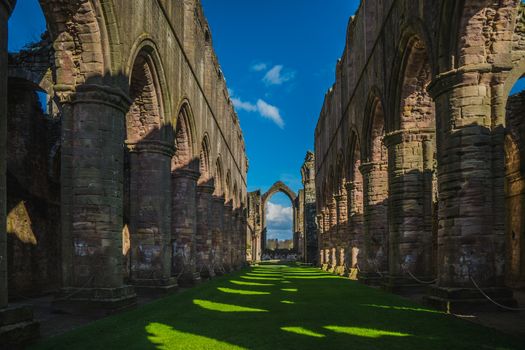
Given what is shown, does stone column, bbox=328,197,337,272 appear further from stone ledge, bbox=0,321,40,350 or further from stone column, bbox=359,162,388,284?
stone ledge, bbox=0,321,40,350

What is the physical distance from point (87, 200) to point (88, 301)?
167 centimetres

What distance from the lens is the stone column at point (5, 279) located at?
16.9ft

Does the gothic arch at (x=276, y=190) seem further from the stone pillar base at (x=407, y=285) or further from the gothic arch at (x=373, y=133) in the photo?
the stone pillar base at (x=407, y=285)

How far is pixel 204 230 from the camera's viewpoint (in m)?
17.8

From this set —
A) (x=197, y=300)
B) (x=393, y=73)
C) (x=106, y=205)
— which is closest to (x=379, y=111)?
(x=393, y=73)

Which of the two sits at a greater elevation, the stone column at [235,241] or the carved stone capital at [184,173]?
the carved stone capital at [184,173]

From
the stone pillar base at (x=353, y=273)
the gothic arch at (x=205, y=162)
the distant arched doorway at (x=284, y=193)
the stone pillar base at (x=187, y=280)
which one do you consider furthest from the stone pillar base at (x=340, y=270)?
the distant arched doorway at (x=284, y=193)

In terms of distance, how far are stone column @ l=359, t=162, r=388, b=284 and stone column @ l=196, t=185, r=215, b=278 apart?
6.21 metres

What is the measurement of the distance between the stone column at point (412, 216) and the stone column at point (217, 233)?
9996 millimetres

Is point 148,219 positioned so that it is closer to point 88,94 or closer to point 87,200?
point 87,200

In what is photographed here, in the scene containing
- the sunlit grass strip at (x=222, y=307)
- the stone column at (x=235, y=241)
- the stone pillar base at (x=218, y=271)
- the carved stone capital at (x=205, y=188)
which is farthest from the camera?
the stone column at (x=235, y=241)

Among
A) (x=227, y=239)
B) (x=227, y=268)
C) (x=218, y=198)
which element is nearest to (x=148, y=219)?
(x=218, y=198)

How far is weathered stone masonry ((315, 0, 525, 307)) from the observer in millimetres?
7711

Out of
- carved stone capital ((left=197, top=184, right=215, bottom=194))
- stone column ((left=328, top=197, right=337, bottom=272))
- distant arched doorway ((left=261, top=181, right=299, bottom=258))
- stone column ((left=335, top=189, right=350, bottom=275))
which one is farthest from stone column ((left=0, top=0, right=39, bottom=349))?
distant arched doorway ((left=261, top=181, right=299, bottom=258))
